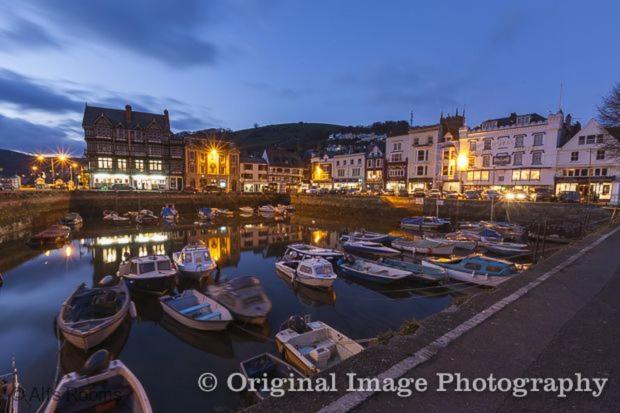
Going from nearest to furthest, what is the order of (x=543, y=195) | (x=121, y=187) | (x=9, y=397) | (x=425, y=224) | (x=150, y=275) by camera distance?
(x=9, y=397) < (x=150, y=275) < (x=425, y=224) < (x=543, y=195) < (x=121, y=187)

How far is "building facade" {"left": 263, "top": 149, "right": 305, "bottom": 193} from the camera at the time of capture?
10331 centimetres

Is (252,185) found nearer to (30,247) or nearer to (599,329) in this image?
(30,247)

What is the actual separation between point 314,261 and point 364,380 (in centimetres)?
1657

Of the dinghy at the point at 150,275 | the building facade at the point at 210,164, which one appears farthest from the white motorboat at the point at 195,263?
the building facade at the point at 210,164

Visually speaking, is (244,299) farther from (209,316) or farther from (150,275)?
(150,275)

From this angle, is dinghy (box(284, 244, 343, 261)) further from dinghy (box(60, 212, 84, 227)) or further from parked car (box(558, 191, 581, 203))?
parked car (box(558, 191, 581, 203))

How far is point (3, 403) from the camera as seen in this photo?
29.0 feet

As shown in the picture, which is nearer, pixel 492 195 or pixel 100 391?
pixel 100 391

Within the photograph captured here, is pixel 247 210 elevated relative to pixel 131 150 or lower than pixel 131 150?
lower

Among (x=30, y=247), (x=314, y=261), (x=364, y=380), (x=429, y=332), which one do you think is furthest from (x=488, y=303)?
(x=30, y=247)

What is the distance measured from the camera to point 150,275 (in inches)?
776

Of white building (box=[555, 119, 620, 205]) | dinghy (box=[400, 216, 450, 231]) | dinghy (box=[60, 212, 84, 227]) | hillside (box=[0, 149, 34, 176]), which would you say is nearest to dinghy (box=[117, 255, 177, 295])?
dinghy (box=[60, 212, 84, 227])

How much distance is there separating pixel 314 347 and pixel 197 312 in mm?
6680

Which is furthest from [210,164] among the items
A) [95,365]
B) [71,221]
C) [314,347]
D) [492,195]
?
[95,365]
